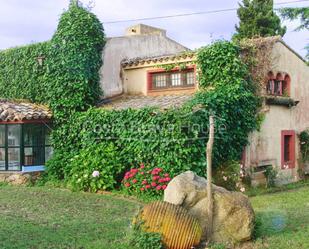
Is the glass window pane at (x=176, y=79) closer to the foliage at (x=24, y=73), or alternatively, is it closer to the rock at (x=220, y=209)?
the foliage at (x=24, y=73)

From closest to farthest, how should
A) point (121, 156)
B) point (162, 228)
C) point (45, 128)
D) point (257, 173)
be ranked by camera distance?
point (162, 228) < point (121, 156) < point (257, 173) < point (45, 128)

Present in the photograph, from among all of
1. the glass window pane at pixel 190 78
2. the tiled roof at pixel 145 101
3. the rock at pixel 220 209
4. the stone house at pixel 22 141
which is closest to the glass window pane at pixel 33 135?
the stone house at pixel 22 141

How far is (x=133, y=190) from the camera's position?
46.6 ft

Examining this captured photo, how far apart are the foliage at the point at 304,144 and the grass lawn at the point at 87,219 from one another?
4632 mm

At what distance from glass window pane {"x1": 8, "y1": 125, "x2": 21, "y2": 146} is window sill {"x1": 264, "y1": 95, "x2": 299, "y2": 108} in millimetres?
9237

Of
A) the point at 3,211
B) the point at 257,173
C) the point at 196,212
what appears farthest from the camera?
the point at 257,173

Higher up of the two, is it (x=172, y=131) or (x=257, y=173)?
(x=172, y=131)

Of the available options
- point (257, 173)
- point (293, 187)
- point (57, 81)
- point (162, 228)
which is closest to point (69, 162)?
point (57, 81)

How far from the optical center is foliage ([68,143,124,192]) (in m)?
14.7

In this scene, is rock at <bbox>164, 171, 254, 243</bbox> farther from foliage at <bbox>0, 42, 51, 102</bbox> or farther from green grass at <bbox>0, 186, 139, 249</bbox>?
foliage at <bbox>0, 42, 51, 102</bbox>

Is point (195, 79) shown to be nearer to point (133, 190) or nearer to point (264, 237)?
point (133, 190)

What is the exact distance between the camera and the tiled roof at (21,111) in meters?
16.7

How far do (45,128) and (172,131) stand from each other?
6.44 metres

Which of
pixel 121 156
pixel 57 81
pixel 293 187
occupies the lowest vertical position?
pixel 293 187
